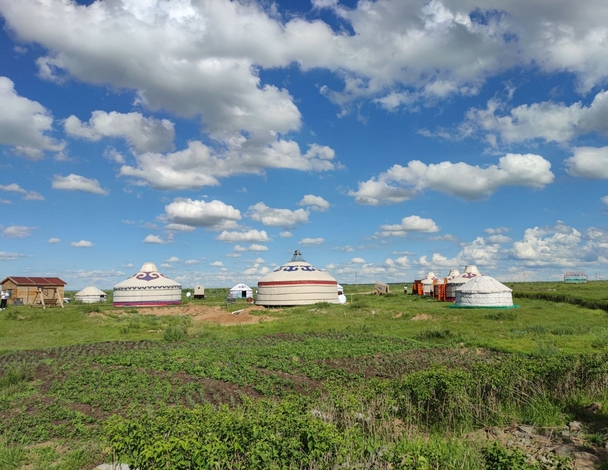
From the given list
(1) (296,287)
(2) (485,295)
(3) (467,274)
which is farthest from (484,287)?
(1) (296,287)

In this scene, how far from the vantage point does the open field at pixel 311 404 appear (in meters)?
6.00

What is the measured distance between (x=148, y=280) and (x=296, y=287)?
69.9 ft

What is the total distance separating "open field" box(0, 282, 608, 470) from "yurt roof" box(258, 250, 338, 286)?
26.9m

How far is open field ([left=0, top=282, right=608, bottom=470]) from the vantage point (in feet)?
19.7

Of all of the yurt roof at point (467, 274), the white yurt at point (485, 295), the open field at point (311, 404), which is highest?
the yurt roof at point (467, 274)

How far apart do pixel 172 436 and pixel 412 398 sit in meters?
5.08

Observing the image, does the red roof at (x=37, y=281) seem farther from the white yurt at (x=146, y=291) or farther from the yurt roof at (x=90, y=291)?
the yurt roof at (x=90, y=291)

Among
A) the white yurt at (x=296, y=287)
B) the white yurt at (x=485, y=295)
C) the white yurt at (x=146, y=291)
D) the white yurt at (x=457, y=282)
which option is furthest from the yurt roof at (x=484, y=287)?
the white yurt at (x=146, y=291)

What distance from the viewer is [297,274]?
4962 cm

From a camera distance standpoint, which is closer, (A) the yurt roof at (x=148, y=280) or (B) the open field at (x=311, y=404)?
(B) the open field at (x=311, y=404)

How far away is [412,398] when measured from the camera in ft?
30.7

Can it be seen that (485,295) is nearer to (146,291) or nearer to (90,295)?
(146,291)

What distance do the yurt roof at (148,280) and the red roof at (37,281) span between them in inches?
278

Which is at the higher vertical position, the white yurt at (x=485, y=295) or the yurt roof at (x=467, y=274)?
the yurt roof at (x=467, y=274)
